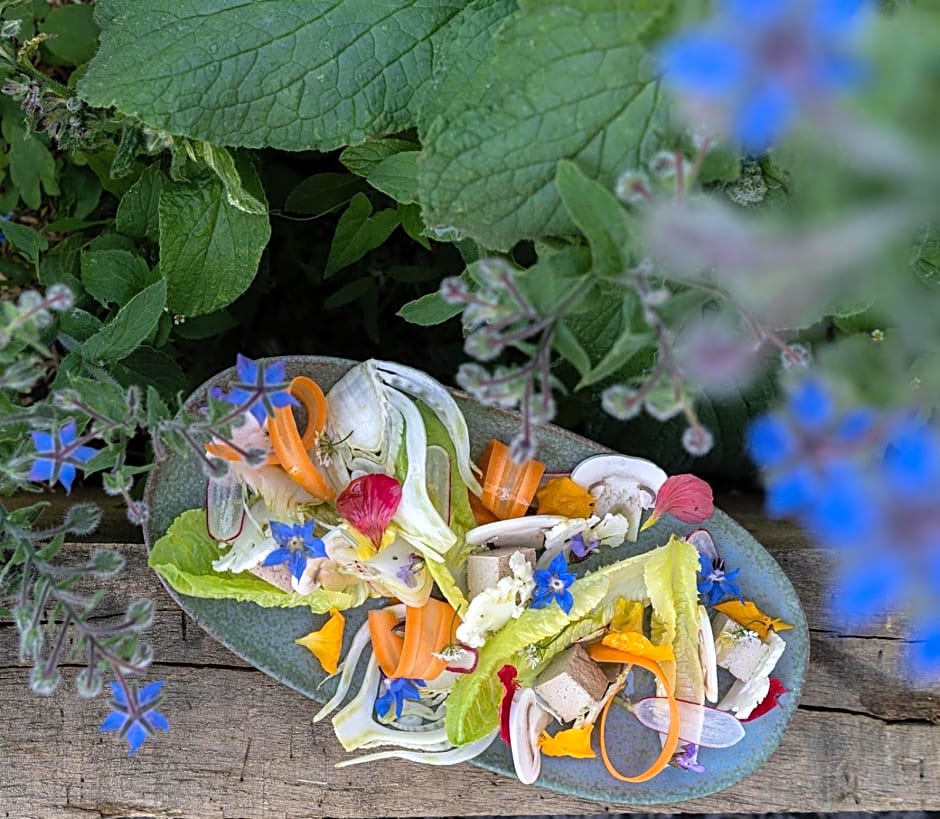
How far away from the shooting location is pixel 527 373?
0.60m

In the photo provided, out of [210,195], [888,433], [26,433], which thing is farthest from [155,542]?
[888,433]

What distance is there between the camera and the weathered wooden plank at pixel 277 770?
1113 mm

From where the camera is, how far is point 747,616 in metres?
1.05

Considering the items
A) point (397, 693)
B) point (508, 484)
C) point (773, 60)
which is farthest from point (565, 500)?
point (773, 60)

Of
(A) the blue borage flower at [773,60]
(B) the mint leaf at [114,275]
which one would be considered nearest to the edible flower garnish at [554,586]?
(B) the mint leaf at [114,275]

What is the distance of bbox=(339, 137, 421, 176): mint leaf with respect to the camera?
1.06m

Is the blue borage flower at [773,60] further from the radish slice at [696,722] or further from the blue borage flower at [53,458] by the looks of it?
the radish slice at [696,722]

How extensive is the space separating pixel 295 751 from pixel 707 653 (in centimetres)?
49

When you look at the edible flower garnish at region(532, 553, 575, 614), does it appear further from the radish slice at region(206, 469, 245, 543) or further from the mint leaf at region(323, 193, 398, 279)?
the mint leaf at region(323, 193, 398, 279)

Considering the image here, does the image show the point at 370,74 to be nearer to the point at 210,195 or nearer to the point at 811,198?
the point at 210,195

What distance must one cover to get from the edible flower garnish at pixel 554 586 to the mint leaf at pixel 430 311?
0.88ft

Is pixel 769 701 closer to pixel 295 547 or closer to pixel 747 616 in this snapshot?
pixel 747 616

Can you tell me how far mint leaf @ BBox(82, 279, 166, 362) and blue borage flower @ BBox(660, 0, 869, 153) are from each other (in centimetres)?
73

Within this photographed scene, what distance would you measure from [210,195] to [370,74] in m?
0.27
